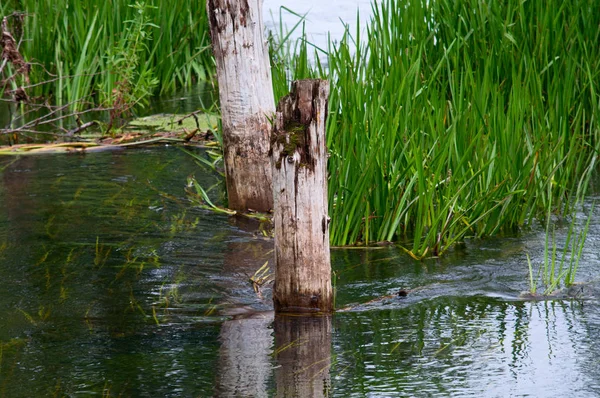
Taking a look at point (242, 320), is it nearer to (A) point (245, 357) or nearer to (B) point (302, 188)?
(A) point (245, 357)

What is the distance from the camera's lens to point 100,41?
27.3 feet

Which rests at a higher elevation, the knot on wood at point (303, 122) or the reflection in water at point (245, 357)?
the knot on wood at point (303, 122)

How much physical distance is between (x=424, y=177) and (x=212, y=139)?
3272 mm

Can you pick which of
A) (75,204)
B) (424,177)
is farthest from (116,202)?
(424,177)

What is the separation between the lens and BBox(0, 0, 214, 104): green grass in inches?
321

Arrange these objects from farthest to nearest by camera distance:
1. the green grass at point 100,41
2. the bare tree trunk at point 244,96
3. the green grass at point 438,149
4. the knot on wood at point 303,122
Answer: the green grass at point 100,41, the bare tree trunk at point 244,96, the green grass at point 438,149, the knot on wood at point 303,122

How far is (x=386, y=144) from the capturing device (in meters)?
5.04

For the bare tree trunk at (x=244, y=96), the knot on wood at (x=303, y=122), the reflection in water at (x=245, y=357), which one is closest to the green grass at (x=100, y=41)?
the bare tree trunk at (x=244, y=96)

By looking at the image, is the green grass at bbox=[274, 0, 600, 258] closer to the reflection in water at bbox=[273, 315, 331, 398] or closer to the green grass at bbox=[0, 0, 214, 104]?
the reflection in water at bbox=[273, 315, 331, 398]

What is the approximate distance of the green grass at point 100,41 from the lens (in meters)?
8.15

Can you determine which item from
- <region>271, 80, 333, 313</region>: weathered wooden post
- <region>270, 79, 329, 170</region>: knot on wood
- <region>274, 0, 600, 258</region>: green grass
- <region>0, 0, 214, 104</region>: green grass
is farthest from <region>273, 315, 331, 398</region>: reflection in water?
<region>0, 0, 214, 104</region>: green grass

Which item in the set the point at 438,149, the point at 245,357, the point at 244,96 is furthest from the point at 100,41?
the point at 245,357

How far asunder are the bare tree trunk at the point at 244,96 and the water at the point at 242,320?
27cm

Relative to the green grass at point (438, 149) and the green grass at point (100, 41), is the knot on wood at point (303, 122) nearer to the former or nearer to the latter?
the green grass at point (438, 149)
